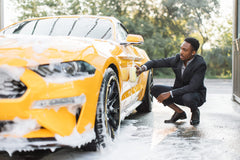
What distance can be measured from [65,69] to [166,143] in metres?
1.54

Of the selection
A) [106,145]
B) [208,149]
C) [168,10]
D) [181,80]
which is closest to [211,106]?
[181,80]

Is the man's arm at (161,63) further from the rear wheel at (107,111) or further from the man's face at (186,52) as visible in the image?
the rear wheel at (107,111)

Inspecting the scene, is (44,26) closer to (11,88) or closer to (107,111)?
(107,111)

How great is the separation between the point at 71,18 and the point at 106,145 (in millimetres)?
2109

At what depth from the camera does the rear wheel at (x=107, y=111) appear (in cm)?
276

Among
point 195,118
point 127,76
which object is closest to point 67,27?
point 127,76

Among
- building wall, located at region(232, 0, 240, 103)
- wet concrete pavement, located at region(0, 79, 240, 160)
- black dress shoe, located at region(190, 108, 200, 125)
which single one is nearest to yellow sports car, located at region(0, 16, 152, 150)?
wet concrete pavement, located at region(0, 79, 240, 160)

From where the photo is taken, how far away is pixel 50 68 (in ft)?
7.89

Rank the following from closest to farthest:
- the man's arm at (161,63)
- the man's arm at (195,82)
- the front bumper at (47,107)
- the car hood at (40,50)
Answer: the front bumper at (47,107)
the car hood at (40,50)
the man's arm at (195,82)
the man's arm at (161,63)

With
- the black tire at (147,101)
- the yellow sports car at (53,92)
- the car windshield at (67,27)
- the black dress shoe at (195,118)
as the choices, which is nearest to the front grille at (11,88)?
the yellow sports car at (53,92)

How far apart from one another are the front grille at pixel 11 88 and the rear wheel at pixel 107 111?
0.68 m

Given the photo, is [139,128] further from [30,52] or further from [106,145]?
[30,52]

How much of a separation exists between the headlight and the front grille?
15 cm

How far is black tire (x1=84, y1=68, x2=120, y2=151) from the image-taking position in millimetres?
2759
